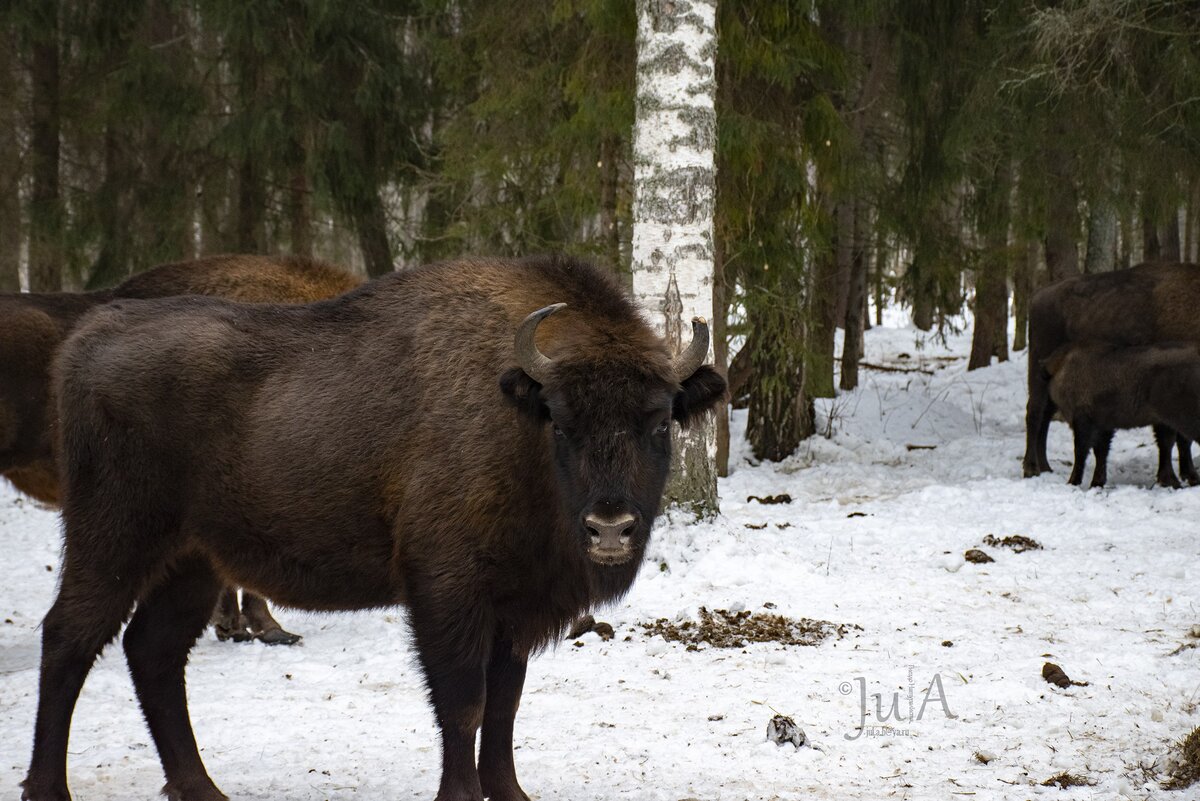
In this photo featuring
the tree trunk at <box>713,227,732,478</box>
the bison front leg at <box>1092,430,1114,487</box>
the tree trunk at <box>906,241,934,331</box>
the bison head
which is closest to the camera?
the bison head

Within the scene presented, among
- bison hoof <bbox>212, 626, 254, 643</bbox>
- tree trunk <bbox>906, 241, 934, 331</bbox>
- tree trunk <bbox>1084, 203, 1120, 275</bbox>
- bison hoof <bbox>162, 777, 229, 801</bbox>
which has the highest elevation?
tree trunk <bbox>1084, 203, 1120, 275</bbox>

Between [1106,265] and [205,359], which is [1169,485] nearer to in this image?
[1106,265]

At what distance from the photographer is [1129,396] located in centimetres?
1100

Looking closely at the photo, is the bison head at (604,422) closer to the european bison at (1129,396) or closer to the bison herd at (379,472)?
the bison herd at (379,472)

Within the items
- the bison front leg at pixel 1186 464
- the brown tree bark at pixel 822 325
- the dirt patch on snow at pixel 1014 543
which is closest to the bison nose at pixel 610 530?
the dirt patch on snow at pixel 1014 543

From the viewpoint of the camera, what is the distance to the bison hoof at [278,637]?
7039 millimetres

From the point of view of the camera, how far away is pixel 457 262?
4.95m

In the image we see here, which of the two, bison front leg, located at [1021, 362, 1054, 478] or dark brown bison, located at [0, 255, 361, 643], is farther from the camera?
bison front leg, located at [1021, 362, 1054, 478]

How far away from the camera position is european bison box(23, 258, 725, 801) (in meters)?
4.19

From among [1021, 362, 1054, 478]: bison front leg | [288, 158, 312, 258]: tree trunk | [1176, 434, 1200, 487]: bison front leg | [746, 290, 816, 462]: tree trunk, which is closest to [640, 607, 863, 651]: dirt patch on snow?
[746, 290, 816, 462]: tree trunk

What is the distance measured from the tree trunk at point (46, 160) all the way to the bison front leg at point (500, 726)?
12.1 metres

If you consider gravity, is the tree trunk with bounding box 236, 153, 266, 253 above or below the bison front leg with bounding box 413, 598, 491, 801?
above

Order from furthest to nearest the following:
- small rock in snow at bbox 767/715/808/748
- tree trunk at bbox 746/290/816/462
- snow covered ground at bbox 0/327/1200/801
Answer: tree trunk at bbox 746/290/816/462
small rock in snow at bbox 767/715/808/748
snow covered ground at bbox 0/327/1200/801

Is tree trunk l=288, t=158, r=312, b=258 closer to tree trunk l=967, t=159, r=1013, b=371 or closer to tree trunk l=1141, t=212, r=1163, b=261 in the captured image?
tree trunk l=967, t=159, r=1013, b=371
